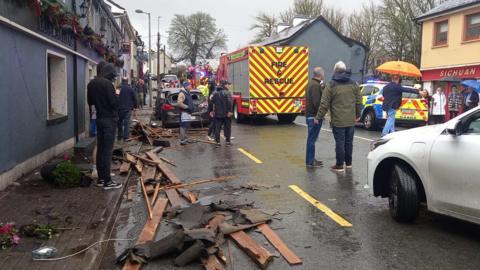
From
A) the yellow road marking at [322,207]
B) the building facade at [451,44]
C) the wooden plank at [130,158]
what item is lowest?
the yellow road marking at [322,207]

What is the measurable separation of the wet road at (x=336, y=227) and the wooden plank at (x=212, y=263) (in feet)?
0.29

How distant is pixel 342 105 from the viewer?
8.82 metres

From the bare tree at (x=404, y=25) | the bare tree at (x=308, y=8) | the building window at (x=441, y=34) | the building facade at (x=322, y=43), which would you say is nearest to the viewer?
the building window at (x=441, y=34)

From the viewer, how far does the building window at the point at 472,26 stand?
2516 centimetres

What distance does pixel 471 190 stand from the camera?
4809 millimetres

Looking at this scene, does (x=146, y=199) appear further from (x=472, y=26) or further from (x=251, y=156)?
(x=472, y=26)

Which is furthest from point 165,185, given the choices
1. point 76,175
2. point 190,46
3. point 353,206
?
point 190,46

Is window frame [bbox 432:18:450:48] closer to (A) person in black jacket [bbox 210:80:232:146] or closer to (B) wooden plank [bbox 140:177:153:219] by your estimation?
(A) person in black jacket [bbox 210:80:232:146]

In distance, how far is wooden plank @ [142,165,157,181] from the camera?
8.41m

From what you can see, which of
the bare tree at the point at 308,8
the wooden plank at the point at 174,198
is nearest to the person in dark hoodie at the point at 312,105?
the wooden plank at the point at 174,198

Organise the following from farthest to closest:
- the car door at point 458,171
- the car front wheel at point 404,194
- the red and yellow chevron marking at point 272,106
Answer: the red and yellow chevron marking at point 272,106
the car front wheel at point 404,194
the car door at point 458,171

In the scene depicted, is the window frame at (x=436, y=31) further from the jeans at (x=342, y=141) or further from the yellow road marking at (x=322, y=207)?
the yellow road marking at (x=322, y=207)

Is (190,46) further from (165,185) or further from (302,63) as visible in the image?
(165,185)

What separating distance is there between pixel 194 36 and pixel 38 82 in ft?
217
